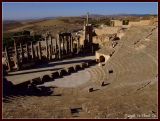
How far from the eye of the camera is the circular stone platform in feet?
80.2

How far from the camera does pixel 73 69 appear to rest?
28625mm

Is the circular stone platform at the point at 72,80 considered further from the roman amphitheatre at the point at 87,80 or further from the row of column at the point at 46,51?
the row of column at the point at 46,51

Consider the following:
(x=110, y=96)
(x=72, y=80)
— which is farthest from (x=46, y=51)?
(x=110, y=96)

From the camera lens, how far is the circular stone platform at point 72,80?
24.4 m

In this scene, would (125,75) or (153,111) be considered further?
(125,75)

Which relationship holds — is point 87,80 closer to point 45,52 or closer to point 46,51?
point 46,51

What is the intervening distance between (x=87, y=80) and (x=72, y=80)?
55.7 inches

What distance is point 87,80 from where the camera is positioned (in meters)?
25.3

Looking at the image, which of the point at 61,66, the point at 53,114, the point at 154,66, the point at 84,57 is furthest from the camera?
the point at 84,57

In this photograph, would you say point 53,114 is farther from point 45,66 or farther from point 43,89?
point 45,66

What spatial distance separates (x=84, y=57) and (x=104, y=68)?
26.0 ft

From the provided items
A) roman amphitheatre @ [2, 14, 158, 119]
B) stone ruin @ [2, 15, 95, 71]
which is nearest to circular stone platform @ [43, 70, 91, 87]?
roman amphitheatre @ [2, 14, 158, 119]

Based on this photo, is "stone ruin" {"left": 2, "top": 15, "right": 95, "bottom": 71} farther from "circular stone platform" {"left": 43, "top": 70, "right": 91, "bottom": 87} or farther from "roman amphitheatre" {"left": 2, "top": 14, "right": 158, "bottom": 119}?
"circular stone platform" {"left": 43, "top": 70, "right": 91, "bottom": 87}

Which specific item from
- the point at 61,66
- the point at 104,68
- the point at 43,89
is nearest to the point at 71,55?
the point at 61,66
